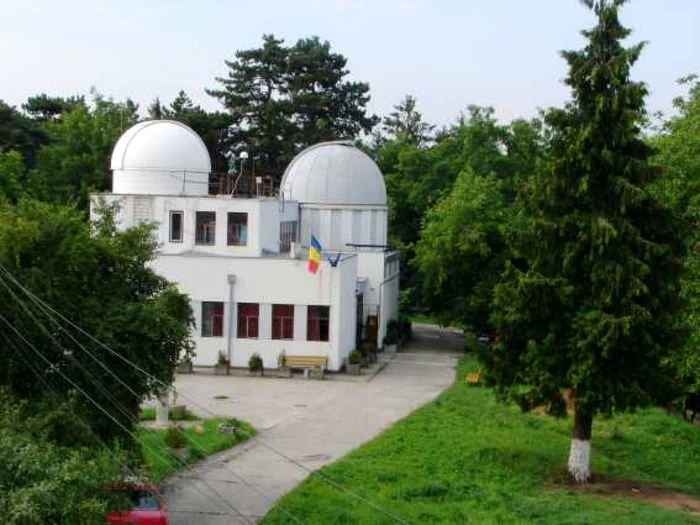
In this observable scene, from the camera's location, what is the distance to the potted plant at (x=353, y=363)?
3706 centimetres

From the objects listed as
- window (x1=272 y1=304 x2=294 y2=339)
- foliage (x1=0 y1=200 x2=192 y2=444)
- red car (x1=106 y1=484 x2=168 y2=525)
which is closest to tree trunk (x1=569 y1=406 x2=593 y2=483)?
foliage (x1=0 y1=200 x2=192 y2=444)

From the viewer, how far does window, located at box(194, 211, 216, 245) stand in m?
40.0

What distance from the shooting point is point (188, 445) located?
907 inches

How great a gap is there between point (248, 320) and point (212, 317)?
132 centimetres

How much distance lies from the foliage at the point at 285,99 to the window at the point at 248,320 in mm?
33679

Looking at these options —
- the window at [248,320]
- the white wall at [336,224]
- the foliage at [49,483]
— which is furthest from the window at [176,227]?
the foliage at [49,483]

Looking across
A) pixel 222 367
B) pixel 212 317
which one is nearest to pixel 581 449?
pixel 222 367

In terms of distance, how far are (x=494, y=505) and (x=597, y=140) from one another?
809 centimetres

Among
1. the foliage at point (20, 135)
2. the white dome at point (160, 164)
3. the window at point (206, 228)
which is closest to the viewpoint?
the window at point (206, 228)

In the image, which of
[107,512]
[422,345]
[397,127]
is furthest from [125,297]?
[397,127]

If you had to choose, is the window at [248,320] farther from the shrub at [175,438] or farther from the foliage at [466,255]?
the shrub at [175,438]

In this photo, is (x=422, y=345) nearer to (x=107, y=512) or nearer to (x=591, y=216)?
(x=591, y=216)

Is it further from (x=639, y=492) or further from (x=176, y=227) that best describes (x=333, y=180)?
(x=639, y=492)

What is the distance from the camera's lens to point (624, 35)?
22156mm
